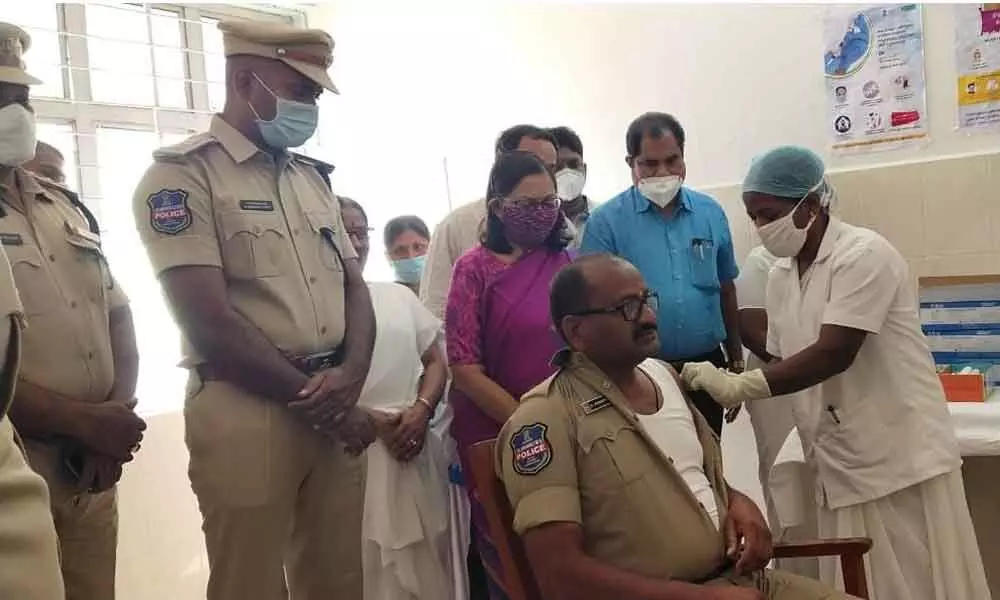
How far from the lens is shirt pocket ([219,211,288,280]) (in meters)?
1.76

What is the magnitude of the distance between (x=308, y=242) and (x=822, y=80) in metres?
2.04

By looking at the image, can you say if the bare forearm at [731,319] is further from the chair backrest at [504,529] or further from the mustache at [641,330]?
the chair backrest at [504,529]

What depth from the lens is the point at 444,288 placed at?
9.12 feet

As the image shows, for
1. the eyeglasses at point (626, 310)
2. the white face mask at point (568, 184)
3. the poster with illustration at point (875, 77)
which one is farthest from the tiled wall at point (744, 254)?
the eyeglasses at point (626, 310)

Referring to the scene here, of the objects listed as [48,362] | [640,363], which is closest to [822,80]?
[640,363]

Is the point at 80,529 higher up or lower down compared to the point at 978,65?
lower down

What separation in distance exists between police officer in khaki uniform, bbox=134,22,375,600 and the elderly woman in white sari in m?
0.45

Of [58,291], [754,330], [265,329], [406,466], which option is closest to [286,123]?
[265,329]

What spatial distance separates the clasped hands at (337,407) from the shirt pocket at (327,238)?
0.80ft

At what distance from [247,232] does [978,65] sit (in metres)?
2.33

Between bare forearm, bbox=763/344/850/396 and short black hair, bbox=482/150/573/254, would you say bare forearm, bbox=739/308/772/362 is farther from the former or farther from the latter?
short black hair, bbox=482/150/573/254

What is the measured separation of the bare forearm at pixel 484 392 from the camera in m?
2.11

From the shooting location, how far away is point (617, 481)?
1.57 m

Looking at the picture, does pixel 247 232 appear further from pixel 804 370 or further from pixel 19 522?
pixel 804 370
